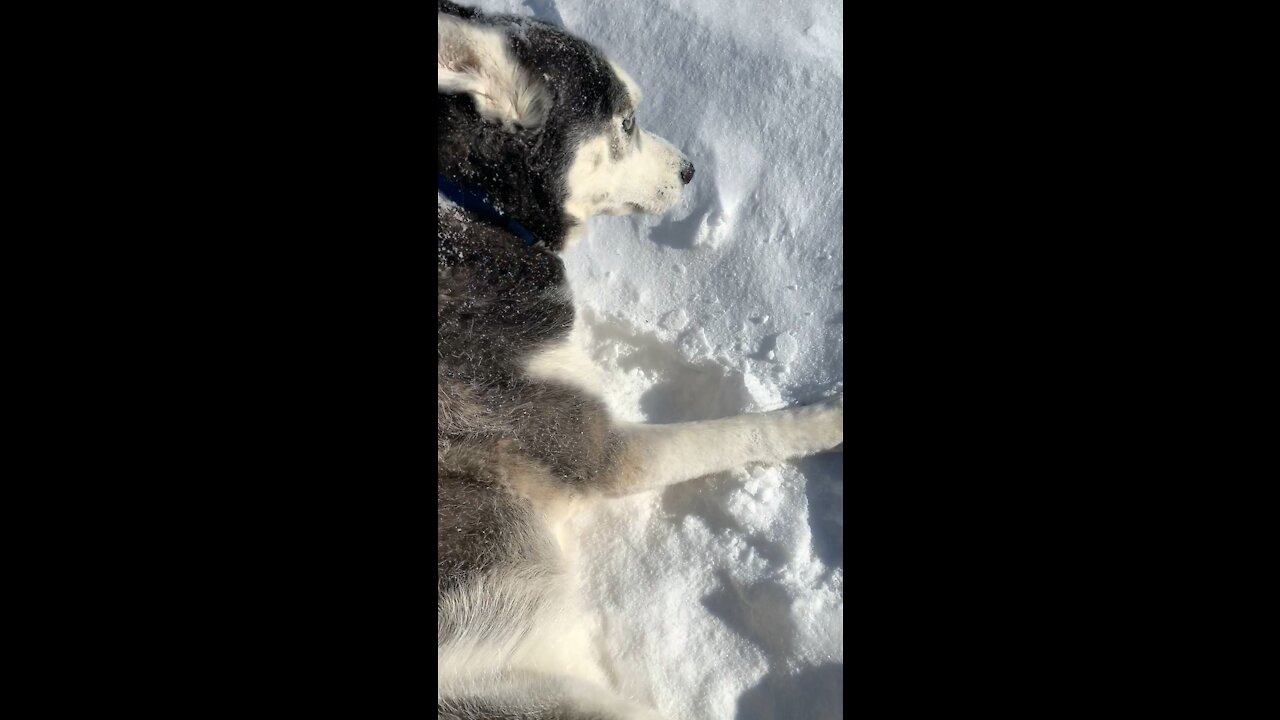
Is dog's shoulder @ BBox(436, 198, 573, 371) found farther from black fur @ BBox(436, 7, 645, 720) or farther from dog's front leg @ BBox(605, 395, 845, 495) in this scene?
dog's front leg @ BBox(605, 395, 845, 495)

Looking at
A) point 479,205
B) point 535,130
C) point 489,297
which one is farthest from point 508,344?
point 535,130

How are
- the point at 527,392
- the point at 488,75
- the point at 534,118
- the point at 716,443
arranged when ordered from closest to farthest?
the point at 488,75
the point at 534,118
the point at 527,392
the point at 716,443

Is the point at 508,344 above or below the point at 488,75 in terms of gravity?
below

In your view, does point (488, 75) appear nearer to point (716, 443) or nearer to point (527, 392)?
point (527, 392)

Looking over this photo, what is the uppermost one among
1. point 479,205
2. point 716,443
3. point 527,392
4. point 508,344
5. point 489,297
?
point 479,205

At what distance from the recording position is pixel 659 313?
3.26m

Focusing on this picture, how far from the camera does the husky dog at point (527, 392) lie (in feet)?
8.02

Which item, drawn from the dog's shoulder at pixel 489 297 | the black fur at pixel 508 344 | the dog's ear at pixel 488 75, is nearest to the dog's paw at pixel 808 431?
the black fur at pixel 508 344

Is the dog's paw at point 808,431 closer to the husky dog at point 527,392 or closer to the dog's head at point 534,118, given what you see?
Answer: the husky dog at point 527,392

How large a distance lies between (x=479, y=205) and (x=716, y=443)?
113cm

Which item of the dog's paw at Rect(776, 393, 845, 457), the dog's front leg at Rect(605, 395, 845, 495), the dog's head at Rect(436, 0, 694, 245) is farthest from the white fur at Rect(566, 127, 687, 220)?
the dog's paw at Rect(776, 393, 845, 457)

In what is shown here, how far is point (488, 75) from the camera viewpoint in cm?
240

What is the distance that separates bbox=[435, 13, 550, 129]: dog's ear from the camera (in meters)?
2.28
